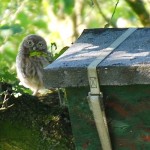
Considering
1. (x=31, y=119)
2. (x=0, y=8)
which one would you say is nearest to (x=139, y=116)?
(x=31, y=119)

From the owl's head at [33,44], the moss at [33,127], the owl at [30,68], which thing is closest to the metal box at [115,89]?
the moss at [33,127]

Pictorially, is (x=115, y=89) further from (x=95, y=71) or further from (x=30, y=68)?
(x=30, y=68)

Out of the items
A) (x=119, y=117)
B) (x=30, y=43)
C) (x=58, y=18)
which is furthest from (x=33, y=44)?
(x=58, y=18)

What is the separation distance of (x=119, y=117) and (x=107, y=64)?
0.71 ft

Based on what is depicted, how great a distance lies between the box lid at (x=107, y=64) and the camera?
188cm

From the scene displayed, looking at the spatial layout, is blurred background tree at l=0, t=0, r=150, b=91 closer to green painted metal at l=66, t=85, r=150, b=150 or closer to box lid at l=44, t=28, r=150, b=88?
box lid at l=44, t=28, r=150, b=88

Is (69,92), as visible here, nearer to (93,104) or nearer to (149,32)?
(93,104)

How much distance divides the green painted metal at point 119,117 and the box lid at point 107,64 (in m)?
0.07

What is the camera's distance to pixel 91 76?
196 centimetres

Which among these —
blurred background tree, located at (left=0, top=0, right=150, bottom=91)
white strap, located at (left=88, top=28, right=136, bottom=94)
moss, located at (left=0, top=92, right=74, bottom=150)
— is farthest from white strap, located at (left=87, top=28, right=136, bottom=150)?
blurred background tree, located at (left=0, top=0, right=150, bottom=91)

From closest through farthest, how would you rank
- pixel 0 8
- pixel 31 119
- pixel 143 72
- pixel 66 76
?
pixel 143 72 < pixel 66 76 < pixel 31 119 < pixel 0 8

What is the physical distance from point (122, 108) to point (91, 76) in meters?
0.17

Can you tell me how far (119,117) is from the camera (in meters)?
2.03

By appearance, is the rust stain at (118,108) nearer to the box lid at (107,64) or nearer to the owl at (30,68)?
→ the box lid at (107,64)
